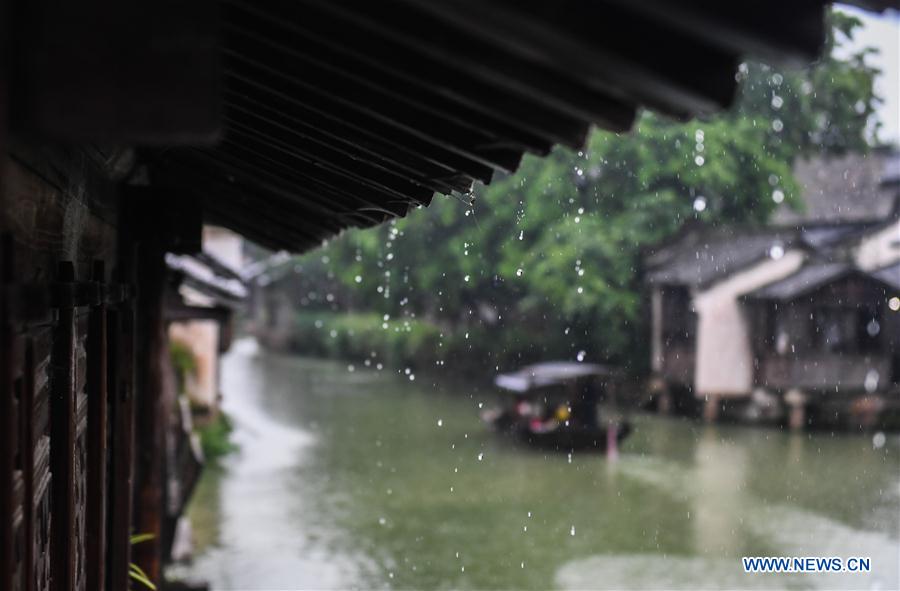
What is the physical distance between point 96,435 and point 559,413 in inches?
567

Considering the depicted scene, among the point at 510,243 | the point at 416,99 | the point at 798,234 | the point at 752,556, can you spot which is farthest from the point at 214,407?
the point at 416,99

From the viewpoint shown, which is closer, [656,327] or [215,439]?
[215,439]

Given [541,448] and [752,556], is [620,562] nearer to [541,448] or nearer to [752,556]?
[752,556]

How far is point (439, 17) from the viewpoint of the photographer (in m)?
1.94

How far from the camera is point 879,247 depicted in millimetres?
26219

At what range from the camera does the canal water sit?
954 cm

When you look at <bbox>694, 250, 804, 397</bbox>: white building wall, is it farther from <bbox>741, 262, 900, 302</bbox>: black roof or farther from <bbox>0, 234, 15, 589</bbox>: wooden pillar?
<bbox>0, 234, 15, 589</bbox>: wooden pillar

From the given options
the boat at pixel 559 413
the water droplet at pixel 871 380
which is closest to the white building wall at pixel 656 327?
the water droplet at pixel 871 380

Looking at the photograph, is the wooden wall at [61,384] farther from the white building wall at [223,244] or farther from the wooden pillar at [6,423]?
the white building wall at [223,244]

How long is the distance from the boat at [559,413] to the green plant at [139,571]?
11.8 m

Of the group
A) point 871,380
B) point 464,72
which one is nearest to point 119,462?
point 464,72

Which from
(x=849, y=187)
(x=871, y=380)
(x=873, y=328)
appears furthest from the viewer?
(x=849, y=187)

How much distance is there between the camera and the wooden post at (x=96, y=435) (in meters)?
3.59

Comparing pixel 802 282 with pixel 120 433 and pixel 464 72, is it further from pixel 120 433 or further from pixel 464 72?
pixel 464 72
